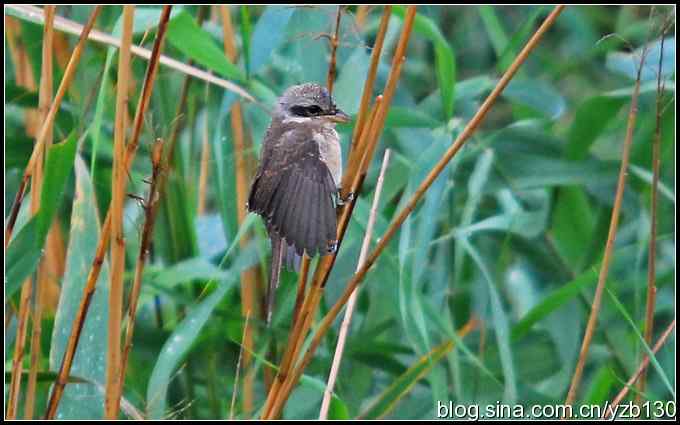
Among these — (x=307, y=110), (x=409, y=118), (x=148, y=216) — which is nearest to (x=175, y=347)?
(x=307, y=110)

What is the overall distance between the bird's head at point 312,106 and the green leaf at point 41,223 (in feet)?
1.95

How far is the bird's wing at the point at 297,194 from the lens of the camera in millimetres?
2232

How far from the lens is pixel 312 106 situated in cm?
261

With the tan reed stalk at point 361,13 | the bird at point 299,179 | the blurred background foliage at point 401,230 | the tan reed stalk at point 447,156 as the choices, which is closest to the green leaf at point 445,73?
the blurred background foliage at point 401,230

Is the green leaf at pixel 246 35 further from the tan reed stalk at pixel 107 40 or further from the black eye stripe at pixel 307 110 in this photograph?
the black eye stripe at pixel 307 110

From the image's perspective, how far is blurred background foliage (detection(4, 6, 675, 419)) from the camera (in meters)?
2.75

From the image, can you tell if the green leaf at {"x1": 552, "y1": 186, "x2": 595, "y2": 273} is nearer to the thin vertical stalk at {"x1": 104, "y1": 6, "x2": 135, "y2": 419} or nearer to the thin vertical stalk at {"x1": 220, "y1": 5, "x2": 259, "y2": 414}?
the thin vertical stalk at {"x1": 220, "y1": 5, "x2": 259, "y2": 414}

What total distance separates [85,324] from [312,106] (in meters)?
0.79

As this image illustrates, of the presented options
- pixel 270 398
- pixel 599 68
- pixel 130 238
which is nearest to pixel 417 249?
pixel 270 398

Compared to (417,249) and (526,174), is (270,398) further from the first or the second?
(526,174)

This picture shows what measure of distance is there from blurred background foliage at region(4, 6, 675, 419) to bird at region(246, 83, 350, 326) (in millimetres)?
212

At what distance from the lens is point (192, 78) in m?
3.11

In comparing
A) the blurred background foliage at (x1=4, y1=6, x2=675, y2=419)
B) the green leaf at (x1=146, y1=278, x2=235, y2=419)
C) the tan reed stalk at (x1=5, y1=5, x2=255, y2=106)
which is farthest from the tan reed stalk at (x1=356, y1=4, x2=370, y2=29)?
the green leaf at (x1=146, y1=278, x2=235, y2=419)

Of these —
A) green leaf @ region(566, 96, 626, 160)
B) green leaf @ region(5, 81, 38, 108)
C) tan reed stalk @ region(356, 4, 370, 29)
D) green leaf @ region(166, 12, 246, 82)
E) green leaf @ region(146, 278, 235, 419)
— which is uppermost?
tan reed stalk @ region(356, 4, 370, 29)
